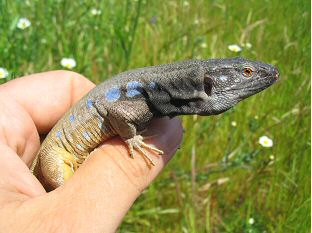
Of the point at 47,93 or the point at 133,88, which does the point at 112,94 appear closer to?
the point at 133,88

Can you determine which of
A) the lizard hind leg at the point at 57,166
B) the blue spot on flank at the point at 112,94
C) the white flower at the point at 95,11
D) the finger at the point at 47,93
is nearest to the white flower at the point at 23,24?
the white flower at the point at 95,11

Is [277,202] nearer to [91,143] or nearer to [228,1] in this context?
[91,143]

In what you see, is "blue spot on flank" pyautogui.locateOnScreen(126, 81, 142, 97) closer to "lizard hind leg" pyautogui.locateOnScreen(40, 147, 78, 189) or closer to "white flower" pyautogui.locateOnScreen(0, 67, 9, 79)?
"lizard hind leg" pyautogui.locateOnScreen(40, 147, 78, 189)

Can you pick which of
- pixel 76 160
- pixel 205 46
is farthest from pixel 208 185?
pixel 205 46

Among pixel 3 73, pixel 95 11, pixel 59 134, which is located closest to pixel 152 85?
pixel 59 134

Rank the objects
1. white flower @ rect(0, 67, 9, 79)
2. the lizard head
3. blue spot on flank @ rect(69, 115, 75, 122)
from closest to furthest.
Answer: the lizard head < blue spot on flank @ rect(69, 115, 75, 122) < white flower @ rect(0, 67, 9, 79)

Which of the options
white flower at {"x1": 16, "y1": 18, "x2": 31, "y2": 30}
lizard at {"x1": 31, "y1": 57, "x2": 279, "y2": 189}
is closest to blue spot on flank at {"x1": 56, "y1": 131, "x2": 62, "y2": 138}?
lizard at {"x1": 31, "y1": 57, "x2": 279, "y2": 189}
